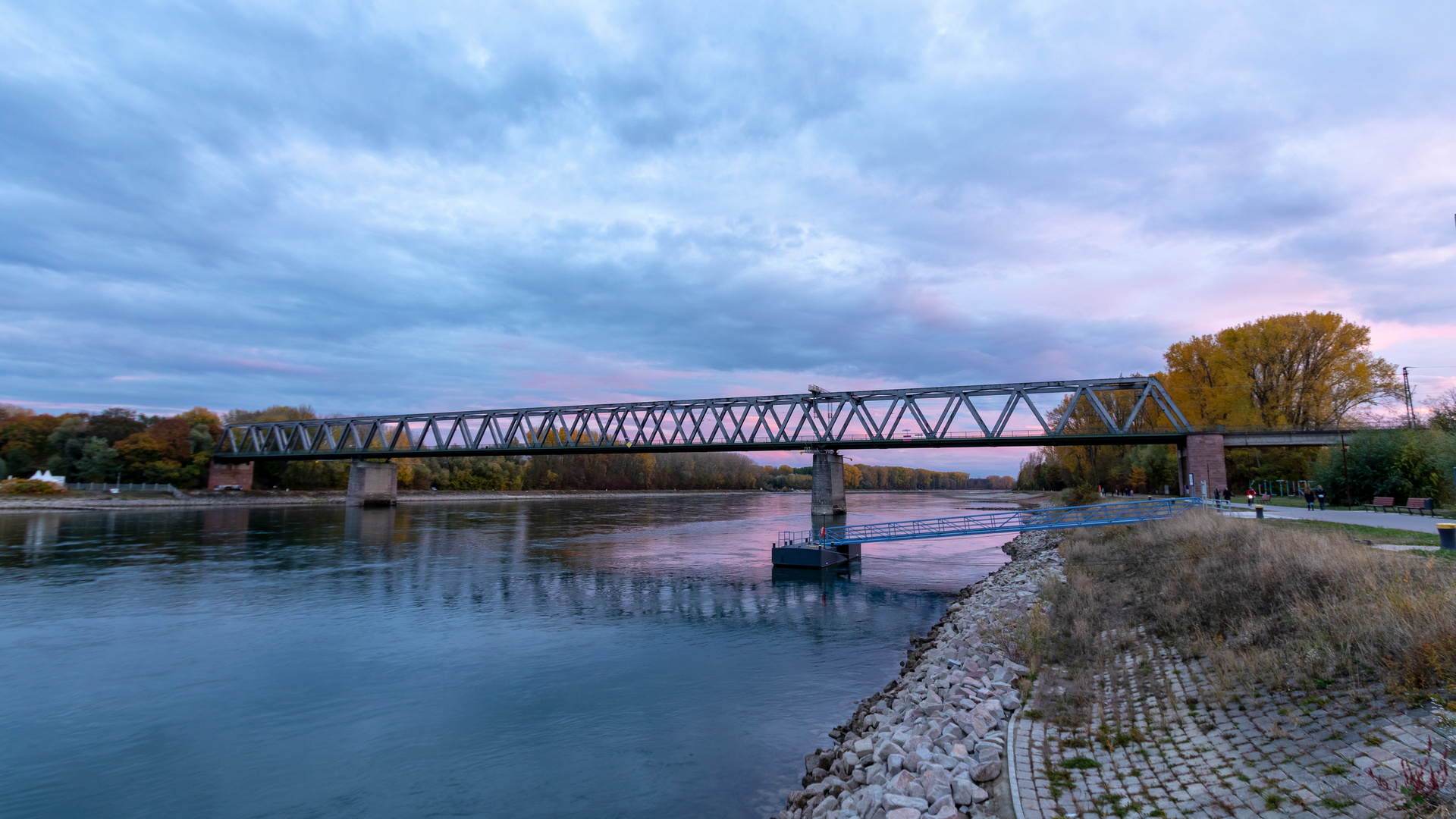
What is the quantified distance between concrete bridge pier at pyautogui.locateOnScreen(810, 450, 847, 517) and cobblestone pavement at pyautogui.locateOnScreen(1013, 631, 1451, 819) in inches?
2405

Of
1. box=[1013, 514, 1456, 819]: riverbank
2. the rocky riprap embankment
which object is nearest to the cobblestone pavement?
box=[1013, 514, 1456, 819]: riverbank

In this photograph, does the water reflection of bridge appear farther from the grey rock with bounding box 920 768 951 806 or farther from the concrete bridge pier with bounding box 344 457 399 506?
the concrete bridge pier with bounding box 344 457 399 506

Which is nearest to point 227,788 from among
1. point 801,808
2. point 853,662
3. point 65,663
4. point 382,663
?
point 382,663

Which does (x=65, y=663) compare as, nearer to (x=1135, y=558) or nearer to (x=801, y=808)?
(x=801, y=808)

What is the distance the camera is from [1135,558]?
2331cm

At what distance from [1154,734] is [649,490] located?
624ft

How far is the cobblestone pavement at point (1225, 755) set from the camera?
275 inches

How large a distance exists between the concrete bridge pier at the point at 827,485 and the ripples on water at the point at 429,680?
30.7 m

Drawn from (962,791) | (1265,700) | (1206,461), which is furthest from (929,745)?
(1206,461)

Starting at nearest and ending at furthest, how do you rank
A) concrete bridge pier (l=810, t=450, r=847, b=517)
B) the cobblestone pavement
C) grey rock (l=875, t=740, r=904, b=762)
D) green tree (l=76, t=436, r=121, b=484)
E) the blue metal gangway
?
the cobblestone pavement → grey rock (l=875, t=740, r=904, b=762) → the blue metal gangway → concrete bridge pier (l=810, t=450, r=847, b=517) → green tree (l=76, t=436, r=121, b=484)

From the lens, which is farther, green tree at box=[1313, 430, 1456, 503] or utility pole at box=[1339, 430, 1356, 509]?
utility pole at box=[1339, 430, 1356, 509]

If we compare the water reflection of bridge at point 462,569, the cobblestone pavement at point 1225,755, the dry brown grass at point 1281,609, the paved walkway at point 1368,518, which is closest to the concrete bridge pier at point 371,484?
the water reflection of bridge at point 462,569

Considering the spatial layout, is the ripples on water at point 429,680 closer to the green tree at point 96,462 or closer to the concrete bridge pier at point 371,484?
the concrete bridge pier at point 371,484

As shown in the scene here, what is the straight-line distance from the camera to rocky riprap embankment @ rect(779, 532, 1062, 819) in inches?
332
